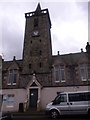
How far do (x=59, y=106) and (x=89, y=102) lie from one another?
8.39ft

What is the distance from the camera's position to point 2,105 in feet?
78.5

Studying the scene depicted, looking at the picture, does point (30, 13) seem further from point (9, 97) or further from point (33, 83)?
point (9, 97)

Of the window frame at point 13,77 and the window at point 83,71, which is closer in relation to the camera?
the window at point 83,71

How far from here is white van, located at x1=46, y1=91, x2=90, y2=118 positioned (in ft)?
41.0

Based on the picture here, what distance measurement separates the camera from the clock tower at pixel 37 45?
84.2 ft

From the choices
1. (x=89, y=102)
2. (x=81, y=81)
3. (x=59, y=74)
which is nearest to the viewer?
(x=89, y=102)

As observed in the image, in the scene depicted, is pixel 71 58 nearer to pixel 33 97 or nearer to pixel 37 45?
pixel 37 45

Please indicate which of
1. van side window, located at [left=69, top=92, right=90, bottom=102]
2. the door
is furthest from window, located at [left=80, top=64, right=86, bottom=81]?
van side window, located at [left=69, top=92, right=90, bottom=102]

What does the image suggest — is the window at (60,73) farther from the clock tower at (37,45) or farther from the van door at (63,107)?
the van door at (63,107)

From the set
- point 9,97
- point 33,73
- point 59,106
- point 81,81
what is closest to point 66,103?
point 59,106

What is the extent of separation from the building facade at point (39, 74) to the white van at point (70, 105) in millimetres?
8772

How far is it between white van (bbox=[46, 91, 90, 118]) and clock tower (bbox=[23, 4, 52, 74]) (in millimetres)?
11711

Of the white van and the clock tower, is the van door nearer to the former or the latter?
the white van

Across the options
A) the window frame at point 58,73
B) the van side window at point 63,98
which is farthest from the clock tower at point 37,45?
the van side window at point 63,98
